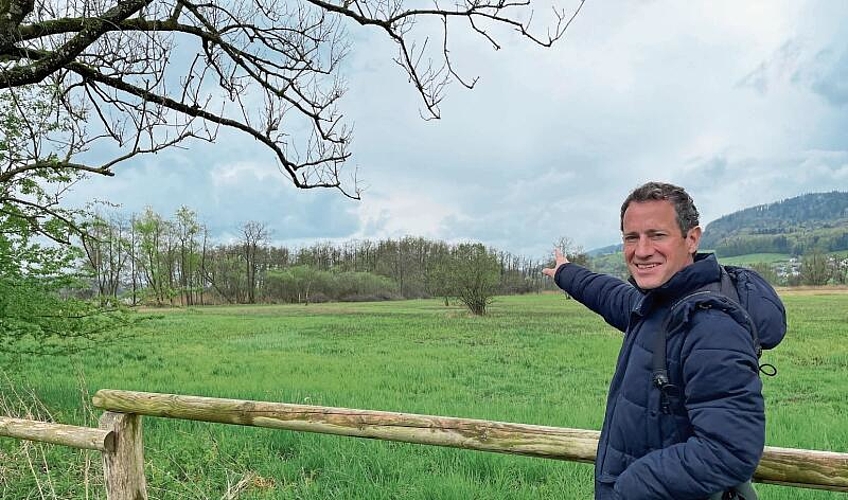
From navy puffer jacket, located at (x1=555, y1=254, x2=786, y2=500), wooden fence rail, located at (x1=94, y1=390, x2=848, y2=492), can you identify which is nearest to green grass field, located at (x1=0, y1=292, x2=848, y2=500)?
wooden fence rail, located at (x1=94, y1=390, x2=848, y2=492)

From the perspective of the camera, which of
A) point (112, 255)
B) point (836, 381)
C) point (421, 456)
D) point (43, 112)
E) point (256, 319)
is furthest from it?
point (256, 319)

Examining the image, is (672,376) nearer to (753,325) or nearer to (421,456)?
(753,325)

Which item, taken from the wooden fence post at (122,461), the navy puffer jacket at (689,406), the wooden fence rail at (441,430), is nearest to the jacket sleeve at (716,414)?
the navy puffer jacket at (689,406)

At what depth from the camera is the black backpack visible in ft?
4.92

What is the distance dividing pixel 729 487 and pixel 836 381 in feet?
40.5

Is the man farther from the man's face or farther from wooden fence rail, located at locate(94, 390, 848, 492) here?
wooden fence rail, located at locate(94, 390, 848, 492)

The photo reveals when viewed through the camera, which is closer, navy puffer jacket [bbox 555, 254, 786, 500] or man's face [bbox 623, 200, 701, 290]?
navy puffer jacket [bbox 555, 254, 786, 500]

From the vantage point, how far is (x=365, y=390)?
9.87m

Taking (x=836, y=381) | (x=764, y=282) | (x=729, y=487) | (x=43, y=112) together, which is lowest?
(x=836, y=381)

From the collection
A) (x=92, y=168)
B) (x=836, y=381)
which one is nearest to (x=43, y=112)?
(x=92, y=168)

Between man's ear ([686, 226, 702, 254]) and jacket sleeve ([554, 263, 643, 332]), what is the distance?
1.27ft

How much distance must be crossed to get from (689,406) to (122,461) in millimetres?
2977

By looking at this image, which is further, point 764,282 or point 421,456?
point 421,456

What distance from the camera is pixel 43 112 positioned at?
6.64 meters
